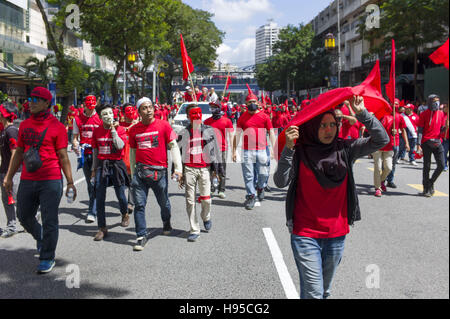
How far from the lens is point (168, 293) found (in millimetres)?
4309

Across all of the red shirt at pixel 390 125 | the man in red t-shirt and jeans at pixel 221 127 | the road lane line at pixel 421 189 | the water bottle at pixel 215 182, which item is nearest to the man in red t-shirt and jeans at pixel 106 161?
the man in red t-shirt and jeans at pixel 221 127

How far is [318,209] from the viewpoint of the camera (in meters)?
3.14

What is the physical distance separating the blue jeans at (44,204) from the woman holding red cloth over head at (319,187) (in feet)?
9.19

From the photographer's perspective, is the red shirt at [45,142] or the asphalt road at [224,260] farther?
the red shirt at [45,142]

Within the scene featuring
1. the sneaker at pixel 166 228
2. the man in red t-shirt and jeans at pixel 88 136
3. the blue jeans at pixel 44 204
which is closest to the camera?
the blue jeans at pixel 44 204

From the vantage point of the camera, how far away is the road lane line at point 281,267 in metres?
4.32

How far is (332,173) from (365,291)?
171 centimetres

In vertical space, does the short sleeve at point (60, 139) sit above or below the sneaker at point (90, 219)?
above

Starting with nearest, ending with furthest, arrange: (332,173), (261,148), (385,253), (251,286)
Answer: (332,173)
(251,286)
(385,253)
(261,148)

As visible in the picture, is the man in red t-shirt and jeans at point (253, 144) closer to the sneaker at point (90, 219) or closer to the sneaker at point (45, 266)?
the sneaker at point (90, 219)

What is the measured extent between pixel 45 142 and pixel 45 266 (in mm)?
1287

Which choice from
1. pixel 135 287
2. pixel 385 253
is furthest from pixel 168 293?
pixel 385 253

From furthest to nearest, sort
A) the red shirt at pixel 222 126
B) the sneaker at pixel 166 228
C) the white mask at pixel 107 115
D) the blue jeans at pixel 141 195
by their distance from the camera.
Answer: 1. the red shirt at pixel 222 126
2. the sneaker at pixel 166 228
3. the white mask at pixel 107 115
4. the blue jeans at pixel 141 195

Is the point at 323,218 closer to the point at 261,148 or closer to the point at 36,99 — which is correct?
the point at 36,99
